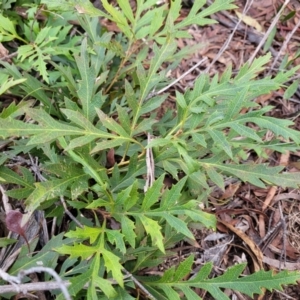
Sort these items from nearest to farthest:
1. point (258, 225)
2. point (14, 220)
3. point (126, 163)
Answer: point (14, 220), point (126, 163), point (258, 225)

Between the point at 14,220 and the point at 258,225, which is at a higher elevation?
the point at 14,220

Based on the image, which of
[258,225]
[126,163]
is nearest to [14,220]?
[126,163]

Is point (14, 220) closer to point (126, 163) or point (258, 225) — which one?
point (126, 163)

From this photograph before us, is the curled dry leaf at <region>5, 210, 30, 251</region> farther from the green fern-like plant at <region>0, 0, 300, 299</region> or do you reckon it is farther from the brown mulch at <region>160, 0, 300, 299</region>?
the brown mulch at <region>160, 0, 300, 299</region>

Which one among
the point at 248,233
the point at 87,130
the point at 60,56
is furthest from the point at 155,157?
the point at 60,56

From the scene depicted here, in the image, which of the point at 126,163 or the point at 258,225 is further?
the point at 258,225

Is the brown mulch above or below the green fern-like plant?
below

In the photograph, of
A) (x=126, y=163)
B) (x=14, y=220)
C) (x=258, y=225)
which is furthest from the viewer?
(x=258, y=225)

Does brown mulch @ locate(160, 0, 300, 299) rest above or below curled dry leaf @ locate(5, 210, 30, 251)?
below

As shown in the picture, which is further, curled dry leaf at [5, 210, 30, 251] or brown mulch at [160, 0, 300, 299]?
brown mulch at [160, 0, 300, 299]

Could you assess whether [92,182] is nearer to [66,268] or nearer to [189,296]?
[66,268]

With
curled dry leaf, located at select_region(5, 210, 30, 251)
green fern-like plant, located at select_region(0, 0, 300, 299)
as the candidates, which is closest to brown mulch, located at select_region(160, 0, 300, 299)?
green fern-like plant, located at select_region(0, 0, 300, 299)

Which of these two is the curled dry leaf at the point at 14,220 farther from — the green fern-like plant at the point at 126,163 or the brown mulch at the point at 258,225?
the brown mulch at the point at 258,225

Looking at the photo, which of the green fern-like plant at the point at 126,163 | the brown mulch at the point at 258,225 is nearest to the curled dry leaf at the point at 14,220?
the green fern-like plant at the point at 126,163
